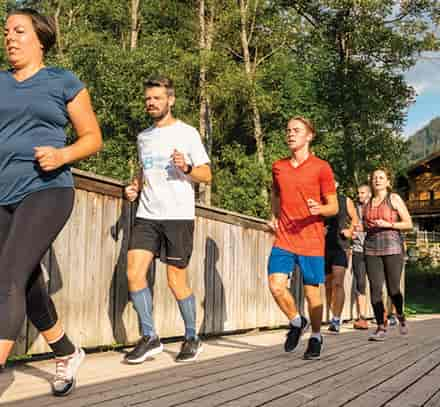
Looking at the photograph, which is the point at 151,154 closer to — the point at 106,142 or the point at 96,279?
the point at 96,279

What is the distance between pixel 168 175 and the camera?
5.50m

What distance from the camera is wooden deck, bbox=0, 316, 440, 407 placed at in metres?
3.71

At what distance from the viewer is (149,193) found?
5551 millimetres

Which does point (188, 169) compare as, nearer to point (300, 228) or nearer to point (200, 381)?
point (300, 228)

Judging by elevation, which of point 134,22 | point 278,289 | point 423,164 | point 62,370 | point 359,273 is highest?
point 134,22

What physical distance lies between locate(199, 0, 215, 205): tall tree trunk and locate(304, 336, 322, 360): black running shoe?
21796 mm

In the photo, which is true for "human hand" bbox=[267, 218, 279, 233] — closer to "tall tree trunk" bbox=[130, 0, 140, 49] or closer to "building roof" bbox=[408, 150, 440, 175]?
"tall tree trunk" bbox=[130, 0, 140, 49]

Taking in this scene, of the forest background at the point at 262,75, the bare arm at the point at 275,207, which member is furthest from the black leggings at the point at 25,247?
the forest background at the point at 262,75

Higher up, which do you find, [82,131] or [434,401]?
[82,131]

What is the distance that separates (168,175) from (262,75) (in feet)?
84.5

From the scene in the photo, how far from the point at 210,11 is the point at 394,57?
8267 millimetres

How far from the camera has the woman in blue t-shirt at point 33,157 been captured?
3.32 meters

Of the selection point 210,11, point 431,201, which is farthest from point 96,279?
point 431,201

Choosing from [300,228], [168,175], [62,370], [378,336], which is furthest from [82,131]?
[378,336]
